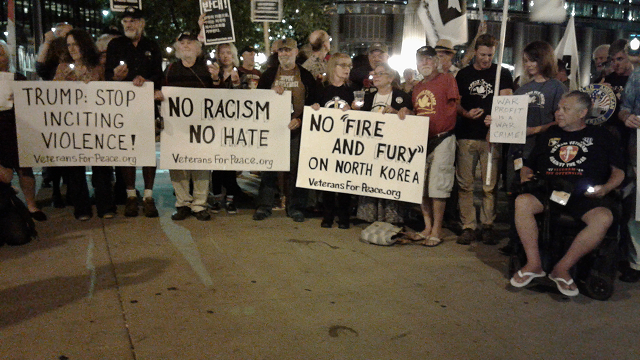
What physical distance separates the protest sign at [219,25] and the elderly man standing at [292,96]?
835 mm

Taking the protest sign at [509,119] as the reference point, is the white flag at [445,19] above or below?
above

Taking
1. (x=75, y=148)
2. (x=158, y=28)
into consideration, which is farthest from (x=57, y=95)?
(x=158, y=28)

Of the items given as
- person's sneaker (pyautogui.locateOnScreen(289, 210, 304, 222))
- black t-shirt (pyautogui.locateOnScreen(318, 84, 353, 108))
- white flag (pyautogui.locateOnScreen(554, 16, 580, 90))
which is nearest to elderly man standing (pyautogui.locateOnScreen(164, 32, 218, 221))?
person's sneaker (pyautogui.locateOnScreen(289, 210, 304, 222))

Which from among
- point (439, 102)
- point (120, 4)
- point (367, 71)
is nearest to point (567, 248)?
point (439, 102)

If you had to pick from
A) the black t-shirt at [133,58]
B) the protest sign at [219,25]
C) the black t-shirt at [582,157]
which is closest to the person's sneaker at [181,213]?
the black t-shirt at [133,58]

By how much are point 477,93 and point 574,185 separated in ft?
5.86

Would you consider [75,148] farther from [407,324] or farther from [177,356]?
[407,324]

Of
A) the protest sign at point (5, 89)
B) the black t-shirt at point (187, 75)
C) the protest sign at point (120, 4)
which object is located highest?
the protest sign at point (120, 4)

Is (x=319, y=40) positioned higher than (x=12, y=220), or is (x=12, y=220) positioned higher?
(x=319, y=40)

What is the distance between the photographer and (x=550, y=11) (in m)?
6.22

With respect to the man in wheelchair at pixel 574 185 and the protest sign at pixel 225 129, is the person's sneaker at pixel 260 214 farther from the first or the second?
the man in wheelchair at pixel 574 185

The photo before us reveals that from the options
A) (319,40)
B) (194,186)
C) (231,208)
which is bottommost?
(231,208)

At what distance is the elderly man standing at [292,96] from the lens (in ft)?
20.8

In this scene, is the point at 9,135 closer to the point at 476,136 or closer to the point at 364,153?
the point at 364,153
